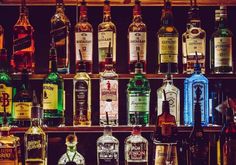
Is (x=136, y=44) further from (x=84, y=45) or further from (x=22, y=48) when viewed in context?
(x=22, y=48)

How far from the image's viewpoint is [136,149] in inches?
106

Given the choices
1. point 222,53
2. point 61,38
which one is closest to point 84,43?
point 61,38

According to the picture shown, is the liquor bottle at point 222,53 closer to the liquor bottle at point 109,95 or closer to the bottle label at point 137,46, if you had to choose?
the bottle label at point 137,46

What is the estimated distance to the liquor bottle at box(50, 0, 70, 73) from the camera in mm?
2756

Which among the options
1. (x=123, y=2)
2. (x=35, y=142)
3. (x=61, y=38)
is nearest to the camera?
(x=35, y=142)

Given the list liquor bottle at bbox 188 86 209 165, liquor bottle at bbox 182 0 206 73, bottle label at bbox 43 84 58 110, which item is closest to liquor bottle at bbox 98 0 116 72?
bottle label at bbox 43 84 58 110

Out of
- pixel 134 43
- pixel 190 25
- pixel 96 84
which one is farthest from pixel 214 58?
pixel 96 84

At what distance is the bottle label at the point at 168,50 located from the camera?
8.89 ft

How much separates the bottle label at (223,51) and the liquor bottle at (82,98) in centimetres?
68

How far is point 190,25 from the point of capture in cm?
284

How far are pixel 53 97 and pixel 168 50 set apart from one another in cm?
63

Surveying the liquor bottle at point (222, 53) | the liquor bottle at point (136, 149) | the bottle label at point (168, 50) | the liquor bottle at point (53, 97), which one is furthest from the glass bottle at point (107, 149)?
the liquor bottle at point (222, 53)

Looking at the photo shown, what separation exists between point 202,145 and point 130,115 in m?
0.39

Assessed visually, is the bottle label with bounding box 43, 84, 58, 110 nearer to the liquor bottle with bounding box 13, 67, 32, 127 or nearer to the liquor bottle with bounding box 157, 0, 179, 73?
the liquor bottle with bounding box 13, 67, 32, 127
